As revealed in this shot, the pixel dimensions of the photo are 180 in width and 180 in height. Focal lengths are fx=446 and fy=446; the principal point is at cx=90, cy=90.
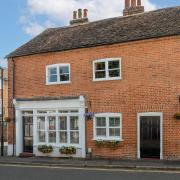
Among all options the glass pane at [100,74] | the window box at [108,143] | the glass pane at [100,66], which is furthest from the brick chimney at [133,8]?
the window box at [108,143]

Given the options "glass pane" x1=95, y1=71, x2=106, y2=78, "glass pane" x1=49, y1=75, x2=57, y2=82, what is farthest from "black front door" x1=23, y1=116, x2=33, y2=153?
"glass pane" x1=95, y1=71, x2=106, y2=78

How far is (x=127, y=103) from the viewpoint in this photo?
2242cm

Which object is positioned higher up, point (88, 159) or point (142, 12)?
point (142, 12)

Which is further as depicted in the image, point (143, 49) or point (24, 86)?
point (24, 86)

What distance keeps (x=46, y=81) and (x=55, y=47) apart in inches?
79.4

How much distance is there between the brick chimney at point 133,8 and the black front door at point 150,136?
25.2ft

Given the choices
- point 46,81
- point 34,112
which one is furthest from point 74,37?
point 34,112

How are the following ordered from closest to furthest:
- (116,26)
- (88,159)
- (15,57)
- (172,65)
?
1. (172,65)
2. (88,159)
3. (116,26)
4. (15,57)

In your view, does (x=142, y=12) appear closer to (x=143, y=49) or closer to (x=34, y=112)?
(x=143, y=49)

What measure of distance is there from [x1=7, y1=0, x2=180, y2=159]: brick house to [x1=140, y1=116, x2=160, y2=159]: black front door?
0.16 feet

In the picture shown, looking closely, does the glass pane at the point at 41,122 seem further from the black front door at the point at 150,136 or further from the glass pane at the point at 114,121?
the black front door at the point at 150,136

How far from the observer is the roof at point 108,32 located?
2236 centimetres

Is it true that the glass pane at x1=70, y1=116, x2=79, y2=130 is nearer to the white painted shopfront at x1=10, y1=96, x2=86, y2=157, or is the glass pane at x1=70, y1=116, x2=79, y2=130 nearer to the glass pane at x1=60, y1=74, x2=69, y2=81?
the white painted shopfront at x1=10, y1=96, x2=86, y2=157

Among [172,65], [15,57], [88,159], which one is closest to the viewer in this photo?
[172,65]
